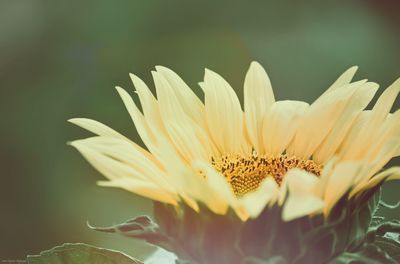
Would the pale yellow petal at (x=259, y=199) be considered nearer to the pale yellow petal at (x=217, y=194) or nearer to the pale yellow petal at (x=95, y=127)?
the pale yellow petal at (x=217, y=194)

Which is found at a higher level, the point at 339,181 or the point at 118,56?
the point at 118,56

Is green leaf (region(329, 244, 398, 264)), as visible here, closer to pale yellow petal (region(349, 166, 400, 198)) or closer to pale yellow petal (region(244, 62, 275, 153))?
pale yellow petal (region(349, 166, 400, 198))

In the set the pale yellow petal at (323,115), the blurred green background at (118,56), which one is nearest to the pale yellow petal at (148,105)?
the pale yellow petal at (323,115)

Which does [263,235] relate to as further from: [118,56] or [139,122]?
[118,56]

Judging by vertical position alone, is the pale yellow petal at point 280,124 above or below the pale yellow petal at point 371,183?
above

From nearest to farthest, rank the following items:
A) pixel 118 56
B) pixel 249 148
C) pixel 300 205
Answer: pixel 300 205 → pixel 249 148 → pixel 118 56

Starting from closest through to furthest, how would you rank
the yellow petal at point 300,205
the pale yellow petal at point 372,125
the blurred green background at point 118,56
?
the yellow petal at point 300,205, the pale yellow petal at point 372,125, the blurred green background at point 118,56

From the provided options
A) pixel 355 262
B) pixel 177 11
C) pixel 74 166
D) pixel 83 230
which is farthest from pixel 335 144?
pixel 177 11

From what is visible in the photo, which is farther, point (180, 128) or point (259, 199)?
point (180, 128)

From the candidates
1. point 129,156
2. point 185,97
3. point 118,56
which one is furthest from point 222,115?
point 118,56

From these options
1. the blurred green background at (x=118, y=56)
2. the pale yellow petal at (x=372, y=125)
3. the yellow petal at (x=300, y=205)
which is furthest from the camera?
the blurred green background at (x=118, y=56)
